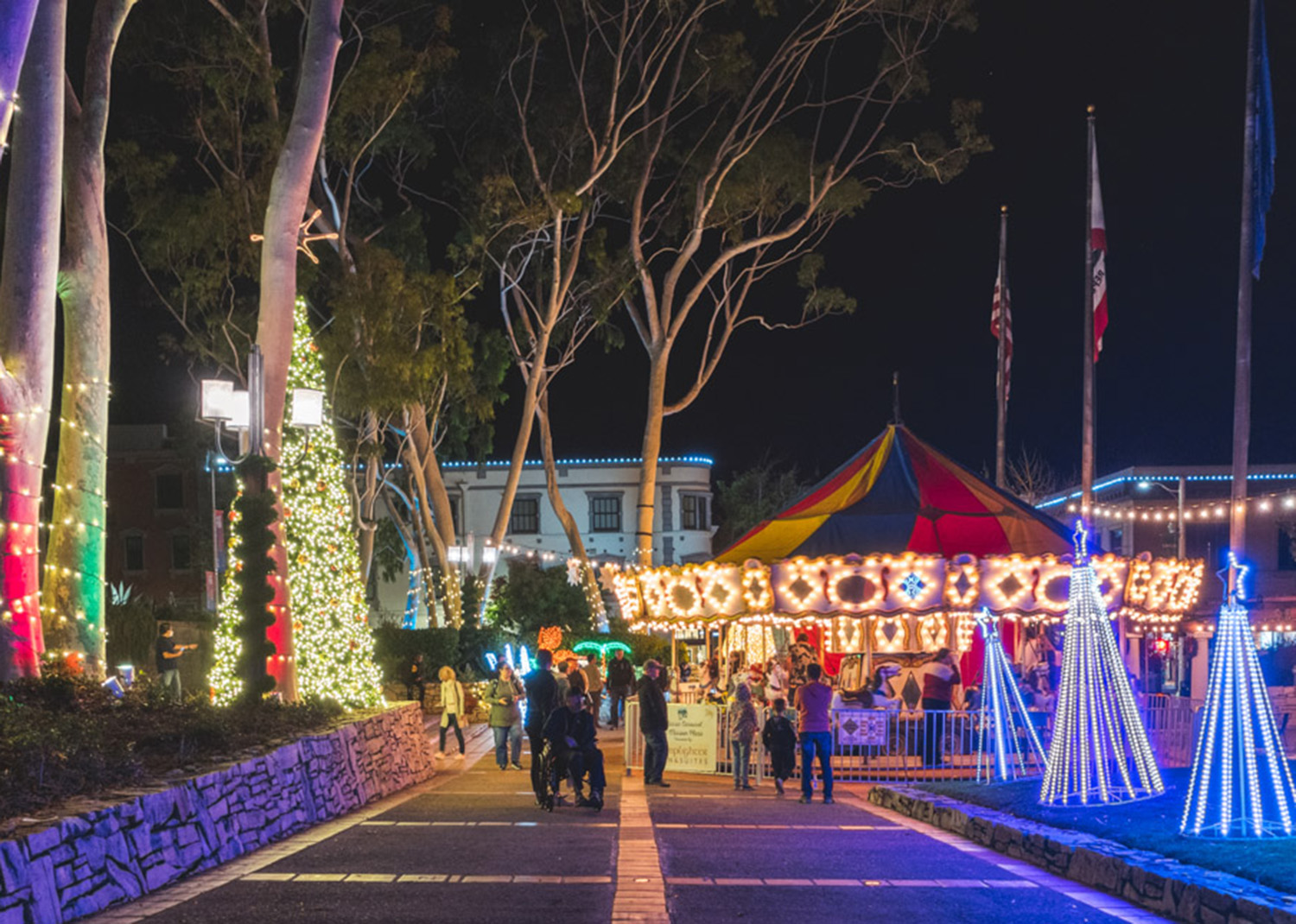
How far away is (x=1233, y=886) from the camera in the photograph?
321 inches

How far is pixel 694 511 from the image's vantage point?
5909 cm

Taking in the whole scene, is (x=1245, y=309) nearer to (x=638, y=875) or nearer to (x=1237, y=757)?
(x=1237, y=757)

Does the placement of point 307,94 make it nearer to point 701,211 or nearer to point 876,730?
point 876,730

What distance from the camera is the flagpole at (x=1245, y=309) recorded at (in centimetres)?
1978

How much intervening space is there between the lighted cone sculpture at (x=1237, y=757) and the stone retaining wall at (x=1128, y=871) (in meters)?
0.82

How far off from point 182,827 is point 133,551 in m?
46.5

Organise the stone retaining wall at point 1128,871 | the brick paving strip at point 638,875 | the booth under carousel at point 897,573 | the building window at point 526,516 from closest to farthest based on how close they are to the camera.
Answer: the stone retaining wall at point 1128,871, the brick paving strip at point 638,875, the booth under carousel at point 897,573, the building window at point 526,516

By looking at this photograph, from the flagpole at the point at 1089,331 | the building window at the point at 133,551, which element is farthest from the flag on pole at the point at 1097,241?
the building window at the point at 133,551

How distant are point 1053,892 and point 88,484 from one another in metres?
11.4

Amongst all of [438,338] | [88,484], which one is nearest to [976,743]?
[88,484]

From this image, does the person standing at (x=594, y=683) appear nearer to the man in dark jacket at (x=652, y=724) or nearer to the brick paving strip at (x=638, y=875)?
the man in dark jacket at (x=652, y=724)

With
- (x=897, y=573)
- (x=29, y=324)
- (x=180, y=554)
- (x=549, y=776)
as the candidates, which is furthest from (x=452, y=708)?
(x=180, y=554)

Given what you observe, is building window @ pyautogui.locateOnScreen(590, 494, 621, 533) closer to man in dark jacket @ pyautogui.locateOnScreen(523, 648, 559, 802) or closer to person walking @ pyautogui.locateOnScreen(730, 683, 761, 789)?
person walking @ pyautogui.locateOnScreen(730, 683, 761, 789)

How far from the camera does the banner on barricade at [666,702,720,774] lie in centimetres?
1986
